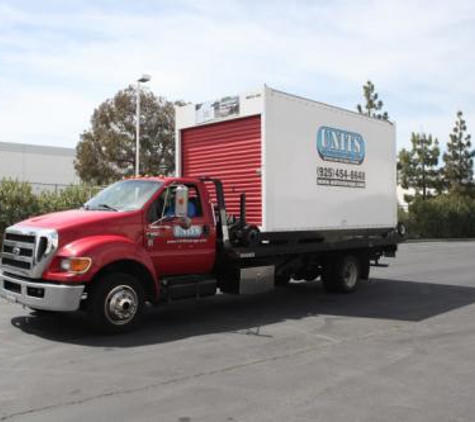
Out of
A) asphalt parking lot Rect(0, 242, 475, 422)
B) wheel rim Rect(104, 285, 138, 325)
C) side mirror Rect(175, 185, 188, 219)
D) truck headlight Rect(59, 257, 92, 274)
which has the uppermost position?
side mirror Rect(175, 185, 188, 219)

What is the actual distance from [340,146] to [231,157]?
7.63 feet

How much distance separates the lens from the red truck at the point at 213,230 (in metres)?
7.44

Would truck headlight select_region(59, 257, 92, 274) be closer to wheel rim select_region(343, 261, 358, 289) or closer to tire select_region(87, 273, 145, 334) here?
tire select_region(87, 273, 145, 334)

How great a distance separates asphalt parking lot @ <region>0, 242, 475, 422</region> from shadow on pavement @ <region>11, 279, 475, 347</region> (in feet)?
0.10

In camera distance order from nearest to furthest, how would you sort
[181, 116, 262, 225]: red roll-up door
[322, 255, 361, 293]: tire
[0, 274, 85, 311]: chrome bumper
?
[0, 274, 85, 311]: chrome bumper
[181, 116, 262, 225]: red roll-up door
[322, 255, 361, 293]: tire

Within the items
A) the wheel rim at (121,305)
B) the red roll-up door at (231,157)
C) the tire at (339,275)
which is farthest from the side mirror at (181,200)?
the tire at (339,275)

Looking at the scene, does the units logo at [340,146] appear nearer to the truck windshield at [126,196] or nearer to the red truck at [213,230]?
the red truck at [213,230]

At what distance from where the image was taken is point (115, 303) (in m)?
7.58

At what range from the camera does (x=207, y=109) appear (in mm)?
10688

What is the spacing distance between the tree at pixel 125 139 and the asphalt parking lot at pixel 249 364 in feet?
78.5

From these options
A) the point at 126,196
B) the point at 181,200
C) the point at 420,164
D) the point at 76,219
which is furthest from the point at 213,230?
the point at 420,164

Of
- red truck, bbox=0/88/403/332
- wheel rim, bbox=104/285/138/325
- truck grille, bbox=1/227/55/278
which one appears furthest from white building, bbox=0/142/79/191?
wheel rim, bbox=104/285/138/325

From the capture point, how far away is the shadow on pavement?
7703mm

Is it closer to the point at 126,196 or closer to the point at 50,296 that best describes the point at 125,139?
the point at 126,196
